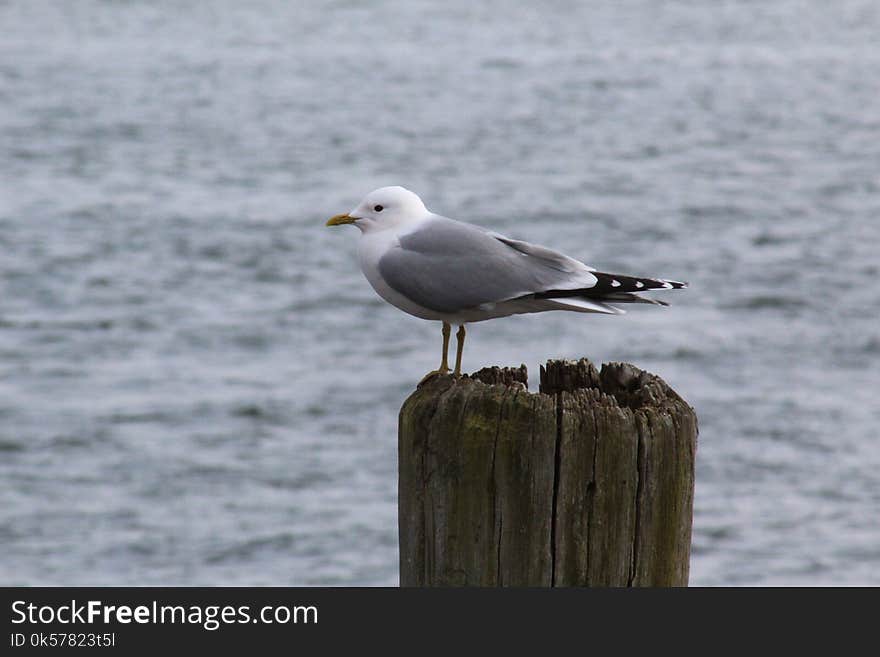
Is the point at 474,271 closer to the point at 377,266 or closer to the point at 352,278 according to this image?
the point at 377,266

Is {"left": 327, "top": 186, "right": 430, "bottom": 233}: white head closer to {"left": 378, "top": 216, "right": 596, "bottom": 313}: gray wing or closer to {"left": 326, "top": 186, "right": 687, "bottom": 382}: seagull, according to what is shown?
{"left": 326, "top": 186, "right": 687, "bottom": 382}: seagull

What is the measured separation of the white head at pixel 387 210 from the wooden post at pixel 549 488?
117 cm

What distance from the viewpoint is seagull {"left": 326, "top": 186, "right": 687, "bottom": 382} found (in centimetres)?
389

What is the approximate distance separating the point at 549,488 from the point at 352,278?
10899mm

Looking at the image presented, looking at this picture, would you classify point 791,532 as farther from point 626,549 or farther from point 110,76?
point 110,76

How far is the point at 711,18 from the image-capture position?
33.0 m

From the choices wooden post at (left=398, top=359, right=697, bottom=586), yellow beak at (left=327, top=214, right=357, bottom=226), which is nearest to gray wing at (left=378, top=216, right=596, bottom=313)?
yellow beak at (left=327, top=214, right=357, bottom=226)

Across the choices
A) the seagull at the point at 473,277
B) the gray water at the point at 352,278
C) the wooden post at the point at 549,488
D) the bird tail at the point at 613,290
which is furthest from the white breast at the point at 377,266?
the gray water at the point at 352,278

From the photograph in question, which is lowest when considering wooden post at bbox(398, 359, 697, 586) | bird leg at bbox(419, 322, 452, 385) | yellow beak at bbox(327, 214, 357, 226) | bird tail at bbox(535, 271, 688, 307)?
wooden post at bbox(398, 359, 697, 586)

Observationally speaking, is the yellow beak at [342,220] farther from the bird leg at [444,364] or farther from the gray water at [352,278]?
the gray water at [352,278]

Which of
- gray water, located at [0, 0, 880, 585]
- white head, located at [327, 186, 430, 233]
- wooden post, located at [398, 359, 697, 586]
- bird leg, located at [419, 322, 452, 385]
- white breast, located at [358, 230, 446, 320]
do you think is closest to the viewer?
wooden post, located at [398, 359, 697, 586]

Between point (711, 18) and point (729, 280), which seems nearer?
point (729, 280)

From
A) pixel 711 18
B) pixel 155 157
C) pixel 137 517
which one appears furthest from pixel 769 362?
pixel 711 18

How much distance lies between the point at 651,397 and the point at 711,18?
31160 millimetres
